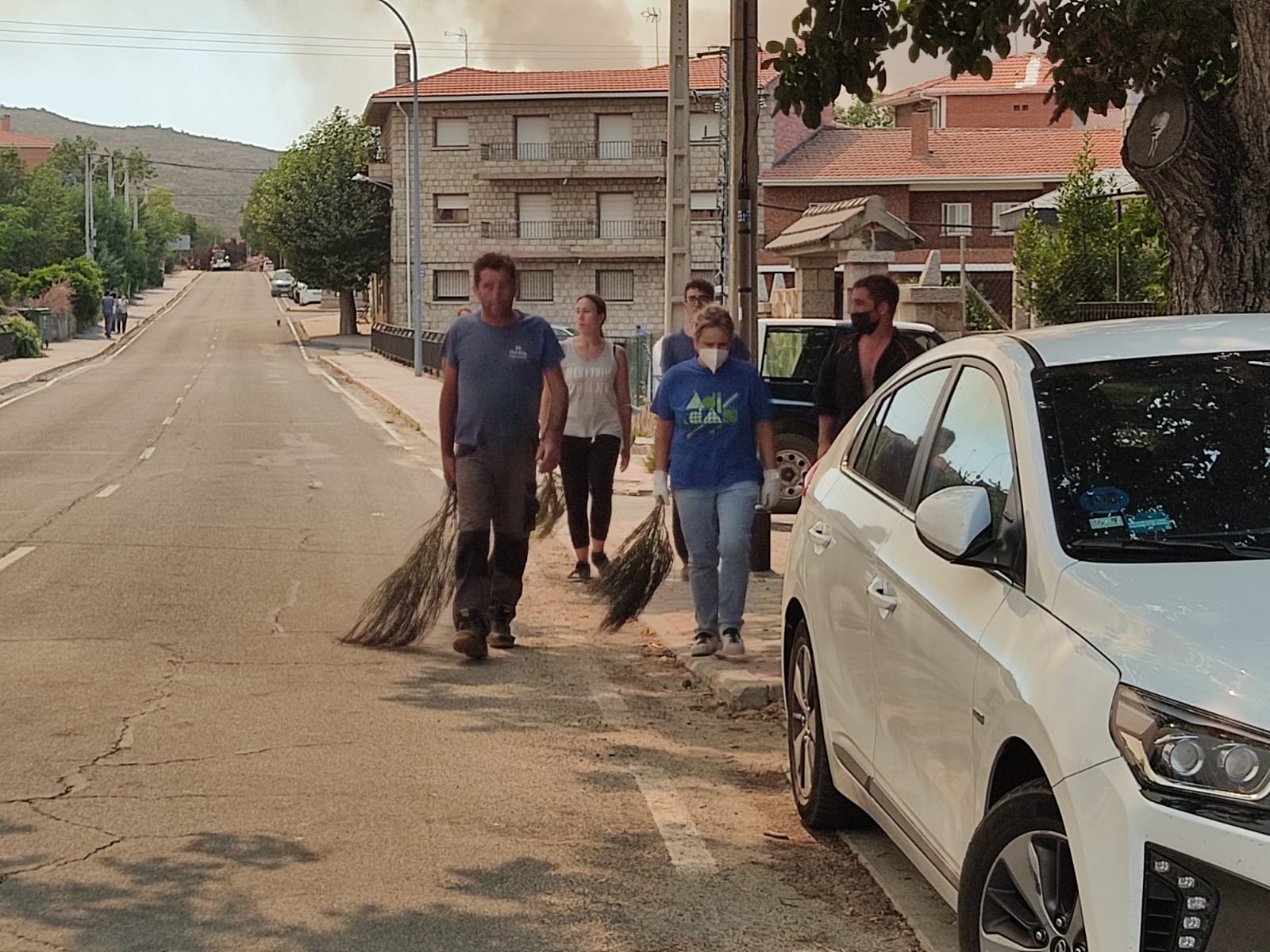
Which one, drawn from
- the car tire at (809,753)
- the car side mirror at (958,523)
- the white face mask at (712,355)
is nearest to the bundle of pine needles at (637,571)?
the white face mask at (712,355)

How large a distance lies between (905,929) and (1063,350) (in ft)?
5.62

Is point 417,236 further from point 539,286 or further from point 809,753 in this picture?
point 809,753

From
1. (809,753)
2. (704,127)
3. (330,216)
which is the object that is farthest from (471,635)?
(330,216)

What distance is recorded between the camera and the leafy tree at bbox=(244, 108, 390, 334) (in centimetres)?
7138

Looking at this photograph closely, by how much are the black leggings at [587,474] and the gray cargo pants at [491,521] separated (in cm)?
233

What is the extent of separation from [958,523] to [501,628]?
5.58 metres

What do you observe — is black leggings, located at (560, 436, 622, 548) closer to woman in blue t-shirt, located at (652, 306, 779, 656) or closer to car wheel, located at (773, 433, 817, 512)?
woman in blue t-shirt, located at (652, 306, 779, 656)

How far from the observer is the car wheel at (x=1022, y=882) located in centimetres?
351

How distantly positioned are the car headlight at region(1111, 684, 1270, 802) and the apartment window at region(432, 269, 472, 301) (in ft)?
214

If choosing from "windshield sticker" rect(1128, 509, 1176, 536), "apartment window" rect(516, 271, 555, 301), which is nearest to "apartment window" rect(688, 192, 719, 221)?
"apartment window" rect(516, 271, 555, 301)

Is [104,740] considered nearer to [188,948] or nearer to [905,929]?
[188,948]

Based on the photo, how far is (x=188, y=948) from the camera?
4.66 metres

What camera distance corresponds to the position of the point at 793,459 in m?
15.1

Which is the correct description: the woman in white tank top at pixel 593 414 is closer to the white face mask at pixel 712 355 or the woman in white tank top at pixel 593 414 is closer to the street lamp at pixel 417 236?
the white face mask at pixel 712 355
